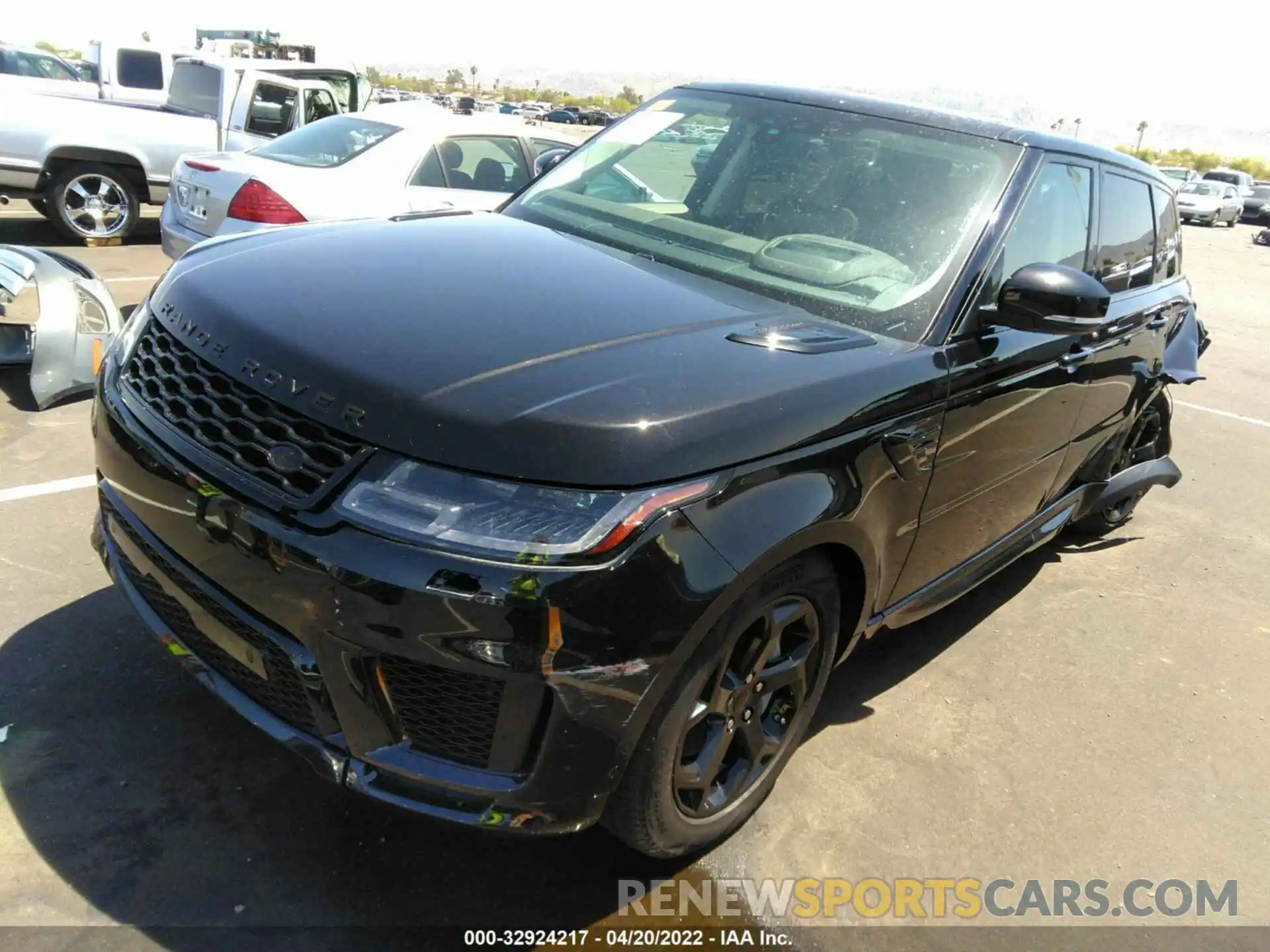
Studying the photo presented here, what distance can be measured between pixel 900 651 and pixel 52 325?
178 inches

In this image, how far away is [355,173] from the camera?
6664mm

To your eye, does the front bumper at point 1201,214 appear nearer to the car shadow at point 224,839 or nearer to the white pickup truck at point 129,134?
the white pickup truck at point 129,134

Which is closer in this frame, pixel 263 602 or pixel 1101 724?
pixel 263 602

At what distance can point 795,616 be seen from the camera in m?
2.45

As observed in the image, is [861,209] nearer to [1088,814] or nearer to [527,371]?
[527,371]

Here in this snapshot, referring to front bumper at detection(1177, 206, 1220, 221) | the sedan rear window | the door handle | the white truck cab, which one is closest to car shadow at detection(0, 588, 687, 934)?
the door handle

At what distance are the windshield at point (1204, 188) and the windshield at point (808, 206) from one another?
1461 inches

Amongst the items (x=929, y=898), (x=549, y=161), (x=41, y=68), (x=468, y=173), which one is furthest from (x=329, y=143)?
(x=41, y=68)

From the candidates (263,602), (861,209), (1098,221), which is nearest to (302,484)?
(263,602)

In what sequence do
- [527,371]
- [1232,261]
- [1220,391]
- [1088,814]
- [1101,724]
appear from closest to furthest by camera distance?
1. [527,371]
2. [1088,814]
3. [1101,724]
4. [1220,391]
5. [1232,261]

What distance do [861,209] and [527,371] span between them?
1.54 metres

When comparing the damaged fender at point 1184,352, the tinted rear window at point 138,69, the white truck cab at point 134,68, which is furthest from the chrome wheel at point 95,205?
the damaged fender at point 1184,352

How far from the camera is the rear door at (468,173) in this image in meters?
6.89

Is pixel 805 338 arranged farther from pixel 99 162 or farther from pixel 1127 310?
pixel 99 162
